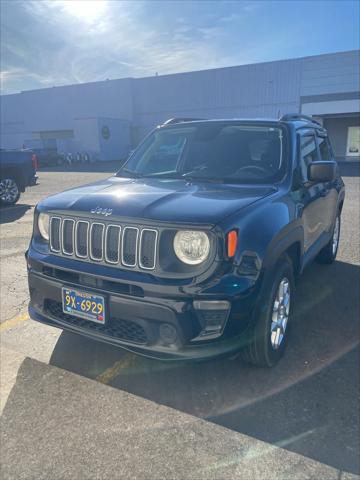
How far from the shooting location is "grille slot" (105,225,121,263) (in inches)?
98.5

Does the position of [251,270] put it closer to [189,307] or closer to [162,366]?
[189,307]

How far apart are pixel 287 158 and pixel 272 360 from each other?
5.58 ft

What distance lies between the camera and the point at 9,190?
10.3m

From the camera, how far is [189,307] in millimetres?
2268

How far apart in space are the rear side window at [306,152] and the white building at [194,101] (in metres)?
24.7

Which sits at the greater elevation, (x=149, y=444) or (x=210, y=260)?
(x=210, y=260)

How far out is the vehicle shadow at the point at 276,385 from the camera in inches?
91.0

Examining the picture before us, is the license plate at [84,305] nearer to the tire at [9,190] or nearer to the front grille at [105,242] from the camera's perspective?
the front grille at [105,242]

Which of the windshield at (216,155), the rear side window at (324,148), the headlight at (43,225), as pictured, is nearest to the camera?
the headlight at (43,225)

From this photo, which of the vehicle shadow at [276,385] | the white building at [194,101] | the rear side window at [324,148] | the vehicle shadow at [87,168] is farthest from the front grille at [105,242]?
the white building at [194,101]

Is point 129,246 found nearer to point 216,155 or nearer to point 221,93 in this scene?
point 216,155

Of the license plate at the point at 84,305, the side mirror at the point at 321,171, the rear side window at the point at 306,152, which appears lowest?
the license plate at the point at 84,305

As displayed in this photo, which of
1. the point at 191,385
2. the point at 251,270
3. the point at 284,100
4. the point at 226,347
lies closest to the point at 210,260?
the point at 251,270

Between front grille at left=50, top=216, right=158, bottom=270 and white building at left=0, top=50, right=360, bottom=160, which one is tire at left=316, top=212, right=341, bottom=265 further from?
white building at left=0, top=50, right=360, bottom=160
